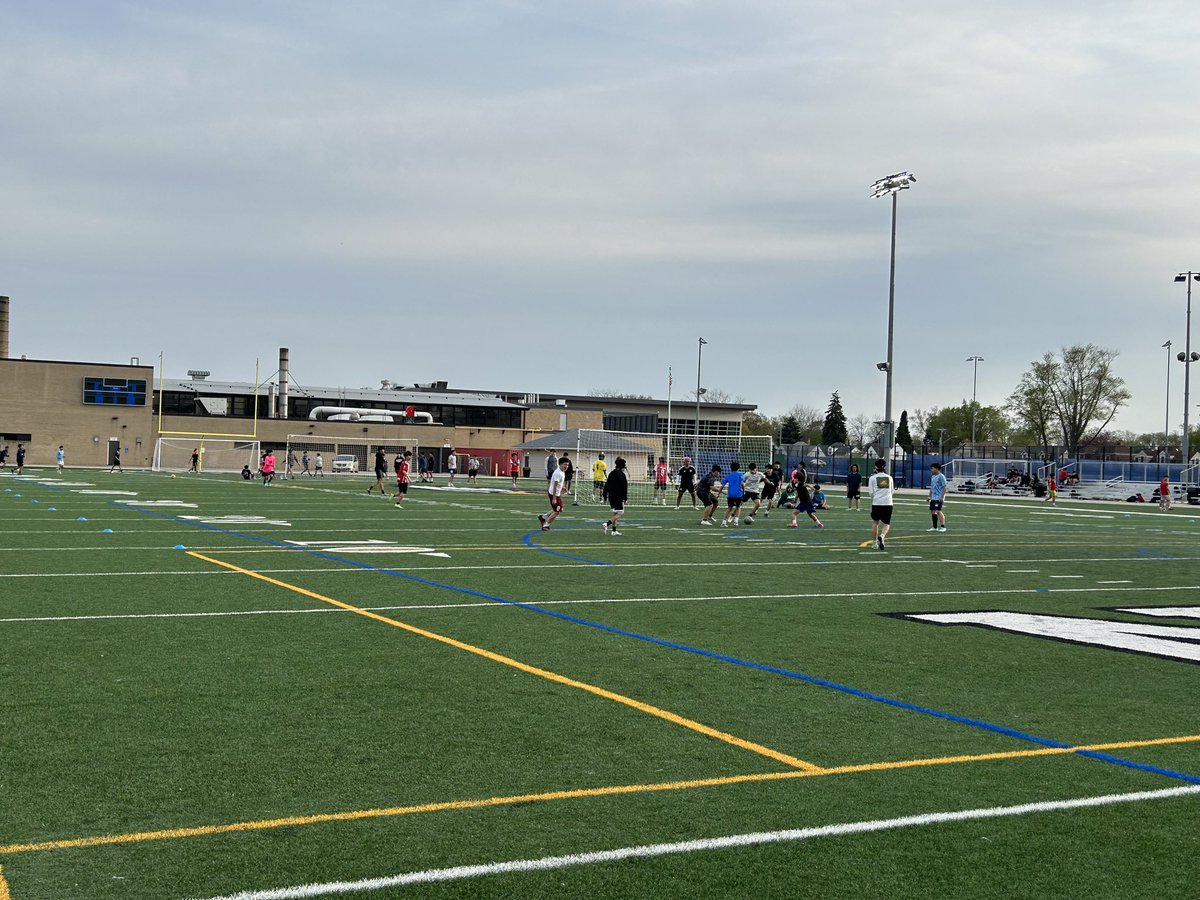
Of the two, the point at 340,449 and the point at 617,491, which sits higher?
the point at 340,449

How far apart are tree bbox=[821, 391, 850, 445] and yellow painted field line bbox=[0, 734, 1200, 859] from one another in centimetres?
12416

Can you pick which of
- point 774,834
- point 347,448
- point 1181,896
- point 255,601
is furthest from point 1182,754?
point 347,448

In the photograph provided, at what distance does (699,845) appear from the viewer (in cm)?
518

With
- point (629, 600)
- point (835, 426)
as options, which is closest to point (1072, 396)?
point (835, 426)

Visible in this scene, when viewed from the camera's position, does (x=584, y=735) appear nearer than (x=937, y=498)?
Yes

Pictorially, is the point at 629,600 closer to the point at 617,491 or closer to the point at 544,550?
the point at 544,550

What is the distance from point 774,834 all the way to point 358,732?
2.81 meters

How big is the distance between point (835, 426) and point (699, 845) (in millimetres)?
130519

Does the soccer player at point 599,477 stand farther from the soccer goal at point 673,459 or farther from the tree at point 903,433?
the tree at point 903,433

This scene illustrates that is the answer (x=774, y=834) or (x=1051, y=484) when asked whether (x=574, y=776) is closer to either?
(x=774, y=834)

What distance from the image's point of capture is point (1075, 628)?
1209cm

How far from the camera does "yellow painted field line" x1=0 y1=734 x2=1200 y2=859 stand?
199 inches

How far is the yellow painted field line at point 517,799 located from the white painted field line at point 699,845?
0.76 m

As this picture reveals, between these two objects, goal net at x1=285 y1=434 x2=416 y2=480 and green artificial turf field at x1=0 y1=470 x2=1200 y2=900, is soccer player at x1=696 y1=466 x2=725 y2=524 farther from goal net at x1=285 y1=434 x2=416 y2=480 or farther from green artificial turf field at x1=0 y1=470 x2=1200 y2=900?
goal net at x1=285 y1=434 x2=416 y2=480
